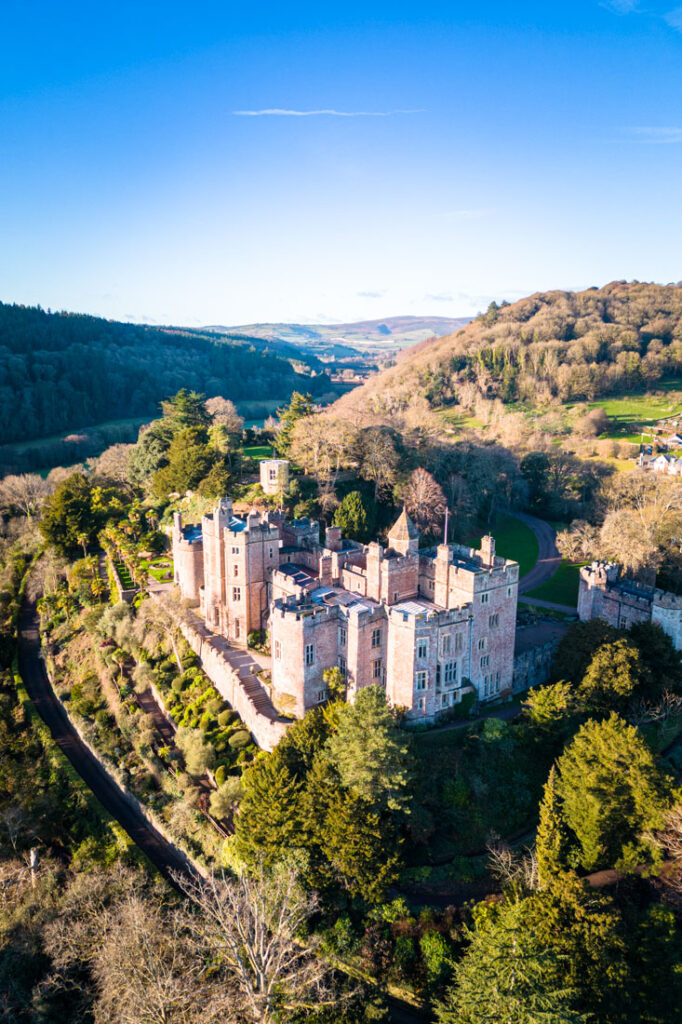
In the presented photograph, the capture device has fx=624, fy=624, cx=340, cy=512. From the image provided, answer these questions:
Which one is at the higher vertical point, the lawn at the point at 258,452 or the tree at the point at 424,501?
the lawn at the point at 258,452

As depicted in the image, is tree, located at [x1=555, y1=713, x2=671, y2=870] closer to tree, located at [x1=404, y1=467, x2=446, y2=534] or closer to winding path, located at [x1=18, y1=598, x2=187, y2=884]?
winding path, located at [x1=18, y1=598, x2=187, y2=884]

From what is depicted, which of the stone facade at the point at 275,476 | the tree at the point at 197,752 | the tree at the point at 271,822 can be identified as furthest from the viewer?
the stone facade at the point at 275,476

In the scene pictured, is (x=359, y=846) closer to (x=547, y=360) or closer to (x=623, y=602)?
(x=623, y=602)

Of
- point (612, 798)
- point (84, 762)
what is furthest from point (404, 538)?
point (84, 762)

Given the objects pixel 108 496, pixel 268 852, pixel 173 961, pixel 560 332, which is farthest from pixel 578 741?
pixel 560 332

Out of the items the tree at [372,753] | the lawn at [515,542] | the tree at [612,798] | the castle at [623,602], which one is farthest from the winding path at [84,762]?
the lawn at [515,542]

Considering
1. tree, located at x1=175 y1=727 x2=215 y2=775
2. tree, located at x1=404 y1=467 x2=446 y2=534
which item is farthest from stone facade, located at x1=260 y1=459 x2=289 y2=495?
tree, located at x1=175 y1=727 x2=215 y2=775

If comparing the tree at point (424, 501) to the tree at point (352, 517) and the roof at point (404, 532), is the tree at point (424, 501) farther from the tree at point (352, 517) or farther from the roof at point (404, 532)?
the roof at point (404, 532)
